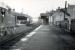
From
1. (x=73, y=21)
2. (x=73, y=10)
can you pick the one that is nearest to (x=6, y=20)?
(x=73, y=21)

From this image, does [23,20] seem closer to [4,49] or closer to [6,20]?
[6,20]

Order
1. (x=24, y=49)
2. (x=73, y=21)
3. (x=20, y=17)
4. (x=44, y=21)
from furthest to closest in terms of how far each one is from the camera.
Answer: (x=44, y=21), (x=20, y=17), (x=73, y=21), (x=24, y=49)

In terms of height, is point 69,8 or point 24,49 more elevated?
point 69,8

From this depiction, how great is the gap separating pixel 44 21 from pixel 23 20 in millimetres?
40342

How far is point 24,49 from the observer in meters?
15.6

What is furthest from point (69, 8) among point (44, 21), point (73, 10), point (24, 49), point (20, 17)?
point (24, 49)

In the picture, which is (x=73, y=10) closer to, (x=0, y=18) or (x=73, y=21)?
(x=73, y=21)

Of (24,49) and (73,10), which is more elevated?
(73,10)

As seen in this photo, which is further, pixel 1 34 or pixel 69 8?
pixel 69 8

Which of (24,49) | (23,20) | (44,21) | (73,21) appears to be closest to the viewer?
(24,49)

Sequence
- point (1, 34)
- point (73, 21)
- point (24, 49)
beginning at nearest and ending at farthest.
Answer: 1. point (24, 49)
2. point (1, 34)
3. point (73, 21)

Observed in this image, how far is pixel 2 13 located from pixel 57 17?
251ft

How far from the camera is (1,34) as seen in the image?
28281mm

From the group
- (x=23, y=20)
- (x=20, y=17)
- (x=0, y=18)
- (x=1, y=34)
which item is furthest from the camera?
(x=23, y=20)
